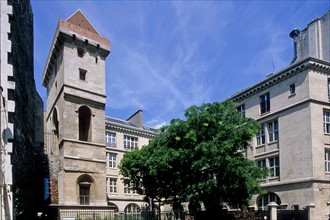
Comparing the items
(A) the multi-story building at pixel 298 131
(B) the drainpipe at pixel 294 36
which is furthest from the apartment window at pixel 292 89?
(B) the drainpipe at pixel 294 36

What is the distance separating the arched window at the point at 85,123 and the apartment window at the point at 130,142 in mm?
20696

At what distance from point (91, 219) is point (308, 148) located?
1718 centimetres

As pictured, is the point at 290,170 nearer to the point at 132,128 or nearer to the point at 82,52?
the point at 82,52

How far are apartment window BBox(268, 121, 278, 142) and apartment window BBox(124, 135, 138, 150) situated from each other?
2047 centimetres

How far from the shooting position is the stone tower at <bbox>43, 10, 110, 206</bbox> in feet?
78.4

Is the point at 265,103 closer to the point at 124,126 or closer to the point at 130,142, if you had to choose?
the point at 124,126

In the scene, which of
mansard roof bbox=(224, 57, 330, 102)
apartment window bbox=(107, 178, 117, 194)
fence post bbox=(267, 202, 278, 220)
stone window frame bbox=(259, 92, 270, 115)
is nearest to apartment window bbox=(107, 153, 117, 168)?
apartment window bbox=(107, 178, 117, 194)

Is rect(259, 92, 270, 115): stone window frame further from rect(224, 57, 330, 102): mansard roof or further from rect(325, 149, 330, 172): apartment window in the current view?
rect(325, 149, 330, 172): apartment window

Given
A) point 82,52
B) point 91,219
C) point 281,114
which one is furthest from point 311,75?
point 91,219

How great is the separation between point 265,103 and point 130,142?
20.4m

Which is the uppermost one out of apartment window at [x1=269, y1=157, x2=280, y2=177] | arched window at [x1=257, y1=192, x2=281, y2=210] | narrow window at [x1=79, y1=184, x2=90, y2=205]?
apartment window at [x1=269, y1=157, x2=280, y2=177]

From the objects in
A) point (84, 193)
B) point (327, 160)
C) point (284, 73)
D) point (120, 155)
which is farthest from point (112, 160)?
point (327, 160)

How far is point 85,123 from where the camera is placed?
26797mm

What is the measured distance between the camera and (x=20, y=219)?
16.9m
